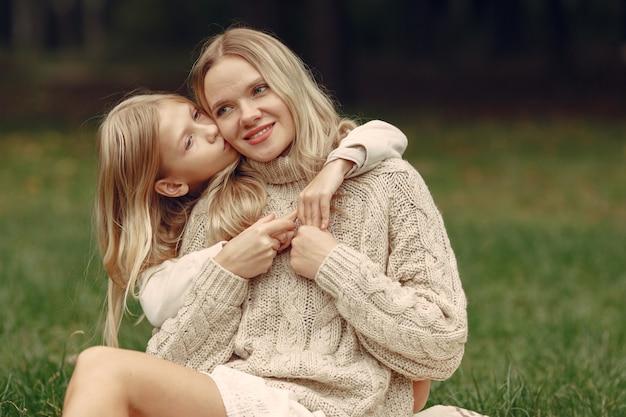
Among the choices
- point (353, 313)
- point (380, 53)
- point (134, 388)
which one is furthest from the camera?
point (380, 53)

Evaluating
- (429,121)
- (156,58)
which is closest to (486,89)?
(429,121)

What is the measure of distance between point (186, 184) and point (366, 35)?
1107 inches

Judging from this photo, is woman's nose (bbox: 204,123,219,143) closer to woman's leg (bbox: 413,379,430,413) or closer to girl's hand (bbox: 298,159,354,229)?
girl's hand (bbox: 298,159,354,229)

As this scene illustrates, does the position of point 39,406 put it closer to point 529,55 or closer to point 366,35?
point 529,55

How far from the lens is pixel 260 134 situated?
293 cm

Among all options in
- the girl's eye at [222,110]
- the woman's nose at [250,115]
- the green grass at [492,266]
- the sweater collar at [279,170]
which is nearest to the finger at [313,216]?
the sweater collar at [279,170]

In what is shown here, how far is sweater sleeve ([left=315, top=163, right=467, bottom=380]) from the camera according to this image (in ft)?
8.64

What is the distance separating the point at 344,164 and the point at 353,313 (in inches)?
17.3

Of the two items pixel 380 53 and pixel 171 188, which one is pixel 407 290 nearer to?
pixel 171 188

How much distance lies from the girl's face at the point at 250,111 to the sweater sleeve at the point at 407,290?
0.34m

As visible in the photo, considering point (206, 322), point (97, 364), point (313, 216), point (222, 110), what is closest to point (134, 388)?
point (97, 364)

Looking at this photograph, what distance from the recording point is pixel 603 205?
9.07 meters

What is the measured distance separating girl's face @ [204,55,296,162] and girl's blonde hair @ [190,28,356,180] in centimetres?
2

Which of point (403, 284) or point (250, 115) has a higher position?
point (250, 115)
